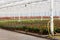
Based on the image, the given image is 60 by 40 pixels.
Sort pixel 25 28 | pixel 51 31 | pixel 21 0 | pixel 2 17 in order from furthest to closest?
pixel 2 17 → pixel 21 0 → pixel 25 28 → pixel 51 31

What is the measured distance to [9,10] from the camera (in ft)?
71.1

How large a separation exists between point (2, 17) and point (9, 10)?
1374 mm

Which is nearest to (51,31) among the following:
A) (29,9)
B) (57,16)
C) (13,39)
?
(13,39)

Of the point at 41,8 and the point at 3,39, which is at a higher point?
the point at 41,8

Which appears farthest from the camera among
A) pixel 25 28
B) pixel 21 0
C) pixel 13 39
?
pixel 21 0

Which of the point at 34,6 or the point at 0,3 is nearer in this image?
the point at 34,6

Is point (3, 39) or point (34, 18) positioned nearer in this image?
point (3, 39)

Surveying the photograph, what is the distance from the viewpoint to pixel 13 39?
10.8m

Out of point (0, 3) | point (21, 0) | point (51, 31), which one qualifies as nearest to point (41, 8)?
point (21, 0)

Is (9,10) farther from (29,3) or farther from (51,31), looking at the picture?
(51,31)

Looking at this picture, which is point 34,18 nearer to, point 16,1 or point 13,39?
point 16,1

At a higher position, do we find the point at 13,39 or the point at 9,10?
the point at 9,10

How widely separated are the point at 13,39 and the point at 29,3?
31.2ft

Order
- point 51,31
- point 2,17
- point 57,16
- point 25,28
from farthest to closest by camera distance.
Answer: point 2,17
point 57,16
point 25,28
point 51,31
